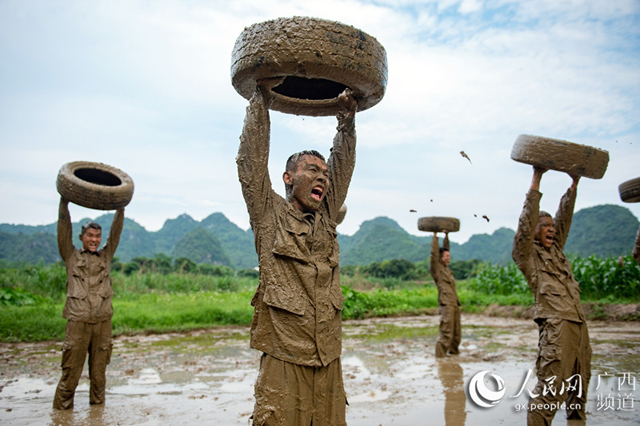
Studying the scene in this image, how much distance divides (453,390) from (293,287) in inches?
183

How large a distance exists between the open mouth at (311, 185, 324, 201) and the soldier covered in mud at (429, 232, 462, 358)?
6058 mm

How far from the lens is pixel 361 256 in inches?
2304

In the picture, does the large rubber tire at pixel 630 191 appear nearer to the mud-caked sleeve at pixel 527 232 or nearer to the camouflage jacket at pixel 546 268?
the camouflage jacket at pixel 546 268

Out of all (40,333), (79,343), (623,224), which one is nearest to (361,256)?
(623,224)

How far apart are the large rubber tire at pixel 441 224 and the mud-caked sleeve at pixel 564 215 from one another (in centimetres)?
329

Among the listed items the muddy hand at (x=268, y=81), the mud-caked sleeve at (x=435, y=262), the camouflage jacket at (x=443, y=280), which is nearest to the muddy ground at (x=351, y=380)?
the camouflage jacket at (x=443, y=280)

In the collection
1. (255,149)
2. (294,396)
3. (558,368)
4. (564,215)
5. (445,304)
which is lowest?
(558,368)

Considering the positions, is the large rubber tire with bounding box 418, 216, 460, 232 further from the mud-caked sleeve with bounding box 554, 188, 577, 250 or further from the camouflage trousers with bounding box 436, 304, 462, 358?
the mud-caked sleeve with bounding box 554, 188, 577, 250

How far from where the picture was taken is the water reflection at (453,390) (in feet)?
17.8

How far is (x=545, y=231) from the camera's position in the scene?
16.7ft

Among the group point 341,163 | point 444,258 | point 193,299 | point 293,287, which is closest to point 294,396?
point 293,287

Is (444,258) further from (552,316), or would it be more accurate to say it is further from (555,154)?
(555,154)

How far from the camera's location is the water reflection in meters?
5.43

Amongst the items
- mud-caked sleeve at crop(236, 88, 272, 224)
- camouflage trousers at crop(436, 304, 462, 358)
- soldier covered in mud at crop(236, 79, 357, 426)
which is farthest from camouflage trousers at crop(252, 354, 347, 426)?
camouflage trousers at crop(436, 304, 462, 358)
